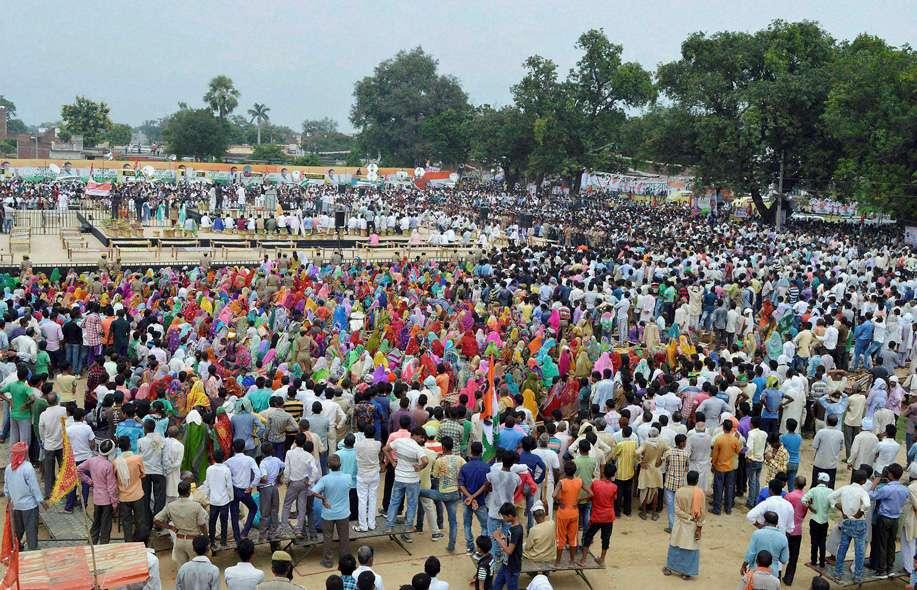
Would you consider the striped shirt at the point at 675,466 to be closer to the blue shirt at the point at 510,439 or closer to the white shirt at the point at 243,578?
the blue shirt at the point at 510,439

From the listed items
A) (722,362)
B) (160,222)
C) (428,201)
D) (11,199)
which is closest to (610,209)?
(428,201)

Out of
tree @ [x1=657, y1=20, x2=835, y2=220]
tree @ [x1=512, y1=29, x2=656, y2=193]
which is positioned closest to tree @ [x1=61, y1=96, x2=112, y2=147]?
tree @ [x1=512, y1=29, x2=656, y2=193]

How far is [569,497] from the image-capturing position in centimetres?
767

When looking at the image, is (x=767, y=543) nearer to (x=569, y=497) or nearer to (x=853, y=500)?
(x=853, y=500)

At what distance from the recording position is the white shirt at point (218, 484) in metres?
7.75

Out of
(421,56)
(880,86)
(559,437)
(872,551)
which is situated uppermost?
(421,56)

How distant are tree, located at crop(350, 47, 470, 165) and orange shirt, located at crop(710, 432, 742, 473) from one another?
68.8 metres

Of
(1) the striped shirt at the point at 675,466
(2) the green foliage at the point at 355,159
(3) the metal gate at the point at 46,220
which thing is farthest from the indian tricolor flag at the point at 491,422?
(2) the green foliage at the point at 355,159

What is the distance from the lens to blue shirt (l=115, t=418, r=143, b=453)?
8.26 m

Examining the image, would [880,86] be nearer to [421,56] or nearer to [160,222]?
[160,222]

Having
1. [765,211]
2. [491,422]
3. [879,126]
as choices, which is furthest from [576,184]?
[491,422]

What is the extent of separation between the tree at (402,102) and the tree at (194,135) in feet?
48.9

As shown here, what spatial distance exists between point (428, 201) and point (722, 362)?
34479 millimetres

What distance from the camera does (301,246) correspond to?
3034cm
